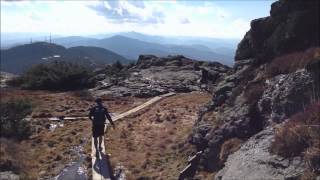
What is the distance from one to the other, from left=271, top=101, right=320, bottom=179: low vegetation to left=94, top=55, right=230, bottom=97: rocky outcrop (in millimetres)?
37310

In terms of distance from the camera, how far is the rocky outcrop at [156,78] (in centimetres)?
5612

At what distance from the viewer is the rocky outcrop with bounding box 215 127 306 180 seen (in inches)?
561

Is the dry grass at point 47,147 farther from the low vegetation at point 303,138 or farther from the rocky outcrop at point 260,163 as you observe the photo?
the low vegetation at point 303,138

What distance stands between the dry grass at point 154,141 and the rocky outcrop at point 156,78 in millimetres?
15130

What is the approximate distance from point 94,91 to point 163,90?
28.2ft

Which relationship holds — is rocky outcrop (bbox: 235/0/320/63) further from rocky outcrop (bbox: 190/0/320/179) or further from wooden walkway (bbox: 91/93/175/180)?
wooden walkway (bbox: 91/93/175/180)

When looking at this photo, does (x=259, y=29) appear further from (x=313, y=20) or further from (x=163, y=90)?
(x=163, y=90)

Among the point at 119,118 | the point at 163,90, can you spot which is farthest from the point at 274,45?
the point at 163,90

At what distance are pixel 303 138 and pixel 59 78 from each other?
5091 centimetres

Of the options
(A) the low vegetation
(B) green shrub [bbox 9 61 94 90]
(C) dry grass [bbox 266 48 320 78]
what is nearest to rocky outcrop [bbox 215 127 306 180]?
(A) the low vegetation

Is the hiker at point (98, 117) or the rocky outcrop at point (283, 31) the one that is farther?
the hiker at point (98, 117)

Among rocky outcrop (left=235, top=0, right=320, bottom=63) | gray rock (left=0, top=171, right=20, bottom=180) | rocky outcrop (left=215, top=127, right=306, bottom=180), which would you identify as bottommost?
gray rock (left=0, top=171, right=20, bottom=180)

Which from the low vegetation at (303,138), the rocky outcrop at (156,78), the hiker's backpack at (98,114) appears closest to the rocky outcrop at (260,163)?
the low vegetation at (303,138)

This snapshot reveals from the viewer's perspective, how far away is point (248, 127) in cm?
1944
